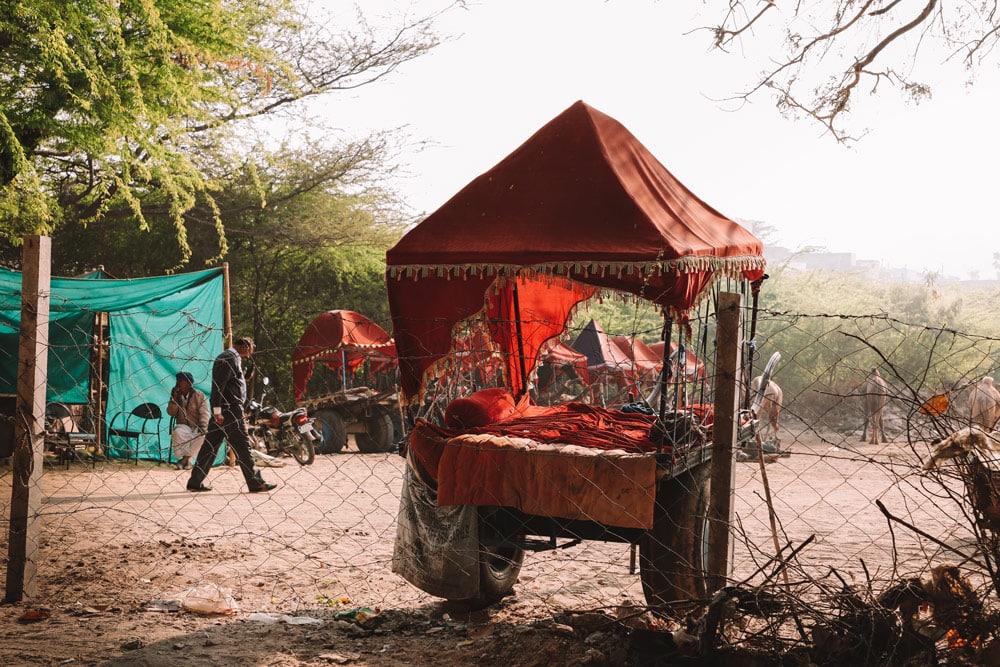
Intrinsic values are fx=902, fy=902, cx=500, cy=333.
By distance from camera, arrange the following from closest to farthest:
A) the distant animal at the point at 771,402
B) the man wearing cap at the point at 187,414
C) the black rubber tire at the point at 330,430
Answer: the distant animal at the point at 771,402
the man wearing cap at the point at 187,414
the black rubber tire at the point at 330,430

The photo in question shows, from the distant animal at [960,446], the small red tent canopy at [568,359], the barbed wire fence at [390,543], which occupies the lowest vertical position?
the barbed wire fence at [390,543]

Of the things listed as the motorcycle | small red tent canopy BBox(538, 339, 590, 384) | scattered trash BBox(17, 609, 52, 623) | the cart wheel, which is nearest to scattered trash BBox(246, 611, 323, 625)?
scattered trash BBox(17, 609, 52, 623)

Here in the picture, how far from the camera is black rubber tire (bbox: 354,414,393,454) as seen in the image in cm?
1434

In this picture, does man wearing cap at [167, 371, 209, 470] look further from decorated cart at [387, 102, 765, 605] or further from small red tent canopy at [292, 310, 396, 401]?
decorated cart at [387, 102, 765, 605]

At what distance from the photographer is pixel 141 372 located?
11453 millimetres

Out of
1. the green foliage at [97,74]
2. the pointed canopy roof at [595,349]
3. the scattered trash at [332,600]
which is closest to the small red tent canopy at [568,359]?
the pointed canopy roof at [595,349]

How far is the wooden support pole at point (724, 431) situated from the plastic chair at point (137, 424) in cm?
874

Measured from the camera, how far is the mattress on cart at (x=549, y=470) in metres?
4.45

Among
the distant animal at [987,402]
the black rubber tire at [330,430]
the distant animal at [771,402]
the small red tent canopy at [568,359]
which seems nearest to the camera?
the distant animal at [771,402]

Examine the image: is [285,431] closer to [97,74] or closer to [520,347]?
[97,74]

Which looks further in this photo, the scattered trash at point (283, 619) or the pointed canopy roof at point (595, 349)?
the pointed canopy roof at point (595, 349)

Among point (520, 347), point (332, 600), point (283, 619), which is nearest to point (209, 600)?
point (283, 619)

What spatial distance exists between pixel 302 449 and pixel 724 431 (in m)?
9.33

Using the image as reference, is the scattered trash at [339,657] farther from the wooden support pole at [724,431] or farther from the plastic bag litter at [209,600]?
the wooden support pole at [724,431]
